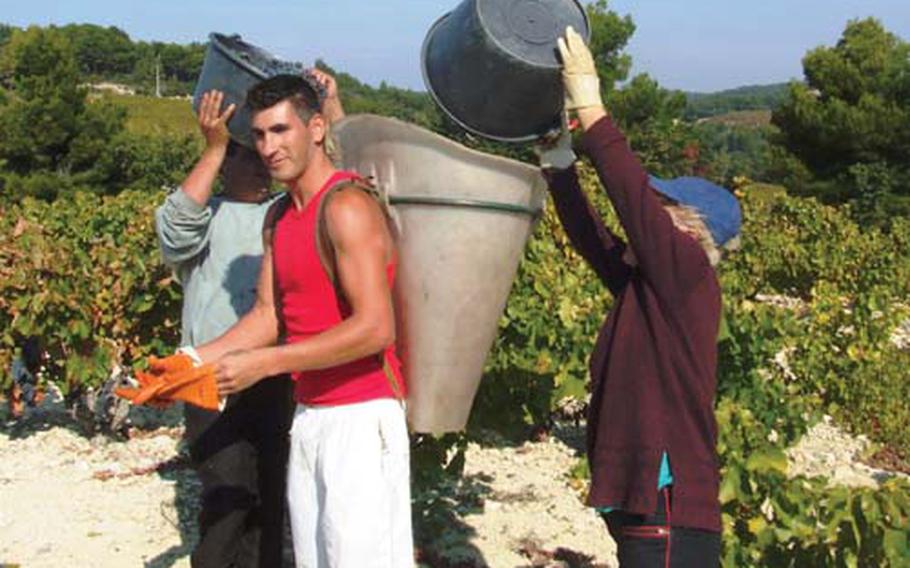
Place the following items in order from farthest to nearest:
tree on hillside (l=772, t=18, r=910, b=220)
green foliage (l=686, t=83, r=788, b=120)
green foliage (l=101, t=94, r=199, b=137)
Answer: green foliage (l=686, t=83, r=788, b=120)
green foliage (l=101, t=94, r=199, b=137)
tree on hillside (l=772, t=18, r=910, b=220)

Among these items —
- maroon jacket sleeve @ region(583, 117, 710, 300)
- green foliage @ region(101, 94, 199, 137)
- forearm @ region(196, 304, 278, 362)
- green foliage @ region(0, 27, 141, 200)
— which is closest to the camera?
maroon jacket sleeve @ region(583, 117, 710, 300)

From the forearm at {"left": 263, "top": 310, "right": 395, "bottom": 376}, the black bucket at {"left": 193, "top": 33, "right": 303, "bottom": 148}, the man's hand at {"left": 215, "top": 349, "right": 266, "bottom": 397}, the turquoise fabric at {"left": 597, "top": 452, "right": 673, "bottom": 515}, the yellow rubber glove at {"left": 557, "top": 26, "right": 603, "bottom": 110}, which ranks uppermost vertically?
the black bucket at {"left": 193, "top": 33, "right": 303, "bottom": 148}

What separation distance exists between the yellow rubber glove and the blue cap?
0.75ft

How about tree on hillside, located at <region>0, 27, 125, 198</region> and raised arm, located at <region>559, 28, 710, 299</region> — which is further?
tree on hillside, located at <region>0, 27, 125, 198</region>

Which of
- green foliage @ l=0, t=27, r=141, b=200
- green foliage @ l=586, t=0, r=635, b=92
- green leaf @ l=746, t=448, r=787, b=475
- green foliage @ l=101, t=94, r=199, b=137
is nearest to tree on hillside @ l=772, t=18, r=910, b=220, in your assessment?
green foliage @ l=586, t=0, r=635, b=92

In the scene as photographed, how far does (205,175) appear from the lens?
311 cm

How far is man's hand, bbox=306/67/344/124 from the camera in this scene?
9.38ft

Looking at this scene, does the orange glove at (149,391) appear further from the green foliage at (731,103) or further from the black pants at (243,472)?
the green foliage at (731,103)

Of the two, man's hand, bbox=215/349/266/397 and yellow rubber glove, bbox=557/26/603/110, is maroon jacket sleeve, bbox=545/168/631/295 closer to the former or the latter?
yellow rubber glove, bbox=557/26/603/110

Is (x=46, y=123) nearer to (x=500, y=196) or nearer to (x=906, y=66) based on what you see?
(x=906, y=66)

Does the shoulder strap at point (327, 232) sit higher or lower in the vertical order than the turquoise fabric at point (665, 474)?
higher

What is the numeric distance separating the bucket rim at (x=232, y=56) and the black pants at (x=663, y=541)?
149 cm

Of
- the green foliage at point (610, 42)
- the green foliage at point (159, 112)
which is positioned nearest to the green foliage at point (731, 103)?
the green foliage at point (159, 112)

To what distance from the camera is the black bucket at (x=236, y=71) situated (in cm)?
297
